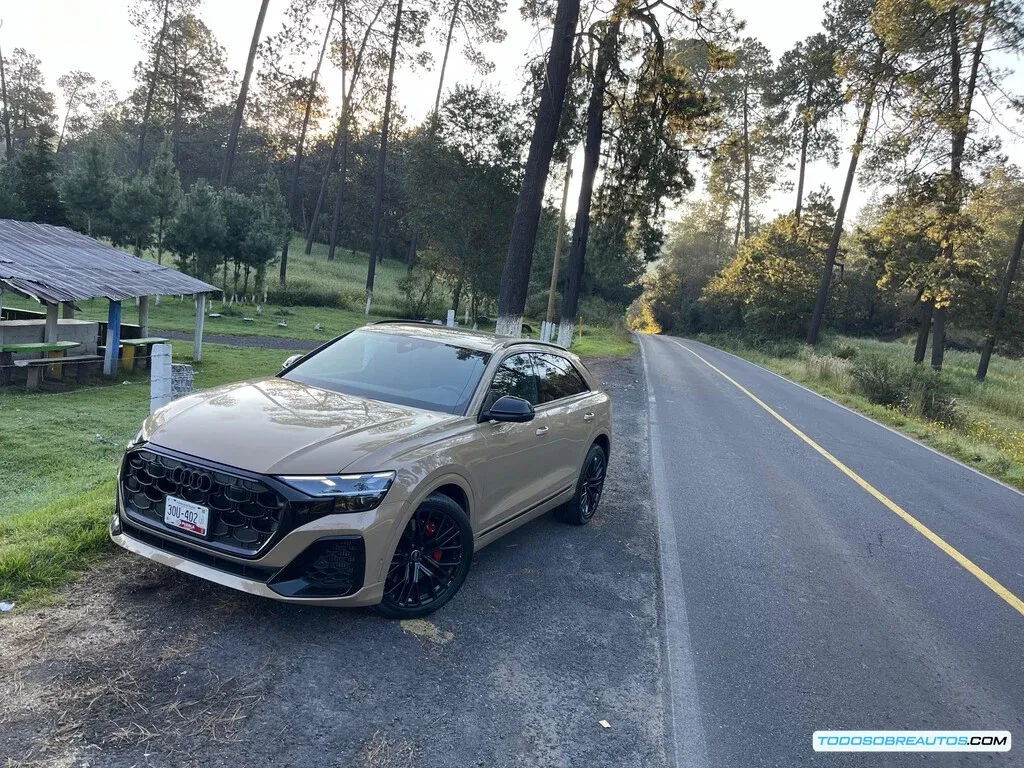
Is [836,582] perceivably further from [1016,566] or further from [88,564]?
[88,564]

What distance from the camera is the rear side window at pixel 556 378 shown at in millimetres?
5887

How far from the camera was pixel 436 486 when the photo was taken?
409 cm

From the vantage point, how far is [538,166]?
44.0 ft

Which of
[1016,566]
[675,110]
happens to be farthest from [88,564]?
[675,110]

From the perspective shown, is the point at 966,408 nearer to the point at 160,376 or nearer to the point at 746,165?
the point at 160,376

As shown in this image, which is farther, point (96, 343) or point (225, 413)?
point (96, 343)

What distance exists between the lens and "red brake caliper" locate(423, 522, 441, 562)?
4.18 m

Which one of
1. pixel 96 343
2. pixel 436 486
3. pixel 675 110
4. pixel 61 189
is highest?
pixel 675 110

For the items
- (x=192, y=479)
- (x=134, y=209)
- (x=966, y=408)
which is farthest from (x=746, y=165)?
(x=192, y=479)

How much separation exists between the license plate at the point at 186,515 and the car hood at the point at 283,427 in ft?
0.89

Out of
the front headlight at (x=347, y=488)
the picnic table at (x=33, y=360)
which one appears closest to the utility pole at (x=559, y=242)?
the picnic table at (x=33, y=360)

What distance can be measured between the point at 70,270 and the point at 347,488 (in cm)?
1245

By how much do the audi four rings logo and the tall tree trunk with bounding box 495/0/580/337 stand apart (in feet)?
32.7

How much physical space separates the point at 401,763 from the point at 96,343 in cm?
1524
